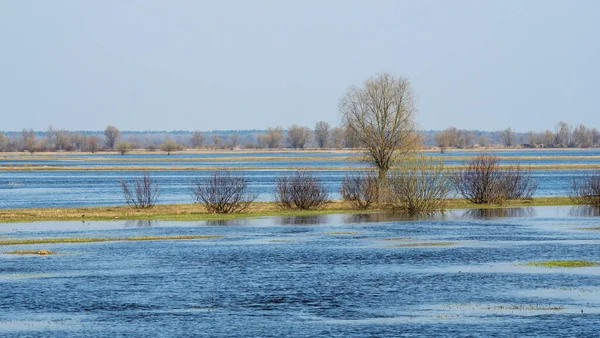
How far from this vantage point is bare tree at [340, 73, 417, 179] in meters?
82.4

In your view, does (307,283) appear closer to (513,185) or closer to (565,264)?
(565,264)

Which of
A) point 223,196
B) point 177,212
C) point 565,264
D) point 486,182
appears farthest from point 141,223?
point 565,264

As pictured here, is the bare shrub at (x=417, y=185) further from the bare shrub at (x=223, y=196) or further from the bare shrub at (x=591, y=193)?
the bare shrub at (x=591, y=193)

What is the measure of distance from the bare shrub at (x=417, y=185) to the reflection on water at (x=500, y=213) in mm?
2258

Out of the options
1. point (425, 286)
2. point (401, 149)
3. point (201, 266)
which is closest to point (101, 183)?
point (401, 149)

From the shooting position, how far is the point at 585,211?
196 ft

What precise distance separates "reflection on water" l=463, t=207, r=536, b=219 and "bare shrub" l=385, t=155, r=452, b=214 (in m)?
2.26

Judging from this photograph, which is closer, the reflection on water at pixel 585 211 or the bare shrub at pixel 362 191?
the reflection on water at pixel 585 211

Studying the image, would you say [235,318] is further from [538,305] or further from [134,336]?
[538,305]

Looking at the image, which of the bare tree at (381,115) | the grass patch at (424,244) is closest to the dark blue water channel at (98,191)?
the bare tree at (381,115)

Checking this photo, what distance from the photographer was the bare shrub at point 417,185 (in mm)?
59562

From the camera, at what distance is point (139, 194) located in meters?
62.0

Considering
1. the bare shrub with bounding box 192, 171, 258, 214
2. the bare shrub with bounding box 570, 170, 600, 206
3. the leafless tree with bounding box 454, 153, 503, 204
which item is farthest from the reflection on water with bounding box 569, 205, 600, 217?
the bare shrub with bounding box 192, 171, 258, 214

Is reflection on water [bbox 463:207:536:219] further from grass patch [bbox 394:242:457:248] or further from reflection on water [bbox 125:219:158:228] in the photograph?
reflection on water [bbox 125:219:158:228]
